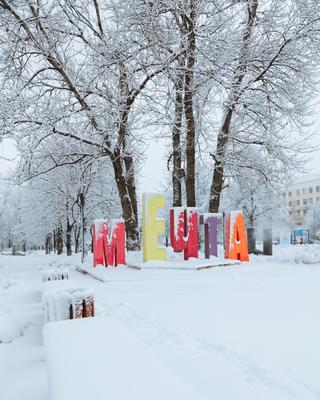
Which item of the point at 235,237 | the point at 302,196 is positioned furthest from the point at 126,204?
the point at 302,196

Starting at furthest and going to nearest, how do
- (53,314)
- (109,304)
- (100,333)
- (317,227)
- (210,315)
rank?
(317,227)
(109,304)
(210,315)
(53,314)
(100,333)

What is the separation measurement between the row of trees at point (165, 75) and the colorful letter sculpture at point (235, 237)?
1.93 meters

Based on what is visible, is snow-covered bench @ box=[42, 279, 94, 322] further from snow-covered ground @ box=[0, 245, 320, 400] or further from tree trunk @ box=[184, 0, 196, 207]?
tree trunk @ box=[184, 0, 196, 207]

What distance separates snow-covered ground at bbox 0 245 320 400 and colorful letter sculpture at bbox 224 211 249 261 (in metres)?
3.26

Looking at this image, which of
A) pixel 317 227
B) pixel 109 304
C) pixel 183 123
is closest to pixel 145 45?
pixel 183 123

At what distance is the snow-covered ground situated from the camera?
238 centimetres

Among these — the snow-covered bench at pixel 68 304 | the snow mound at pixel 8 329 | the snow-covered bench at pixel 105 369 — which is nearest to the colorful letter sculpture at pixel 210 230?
the snow mound at pixel 8 329

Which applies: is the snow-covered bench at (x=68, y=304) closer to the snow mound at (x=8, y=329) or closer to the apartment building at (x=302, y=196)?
the snow mound at (x=8, y=329)

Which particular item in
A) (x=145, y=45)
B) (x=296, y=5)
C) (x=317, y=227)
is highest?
(x=296, y=5)

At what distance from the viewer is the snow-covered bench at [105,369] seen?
1625 millimetres

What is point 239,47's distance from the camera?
424 inches

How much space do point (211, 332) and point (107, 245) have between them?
23.1 ft

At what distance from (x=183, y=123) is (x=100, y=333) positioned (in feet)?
30.9

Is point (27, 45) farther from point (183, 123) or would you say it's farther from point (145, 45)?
point (183, 123)
